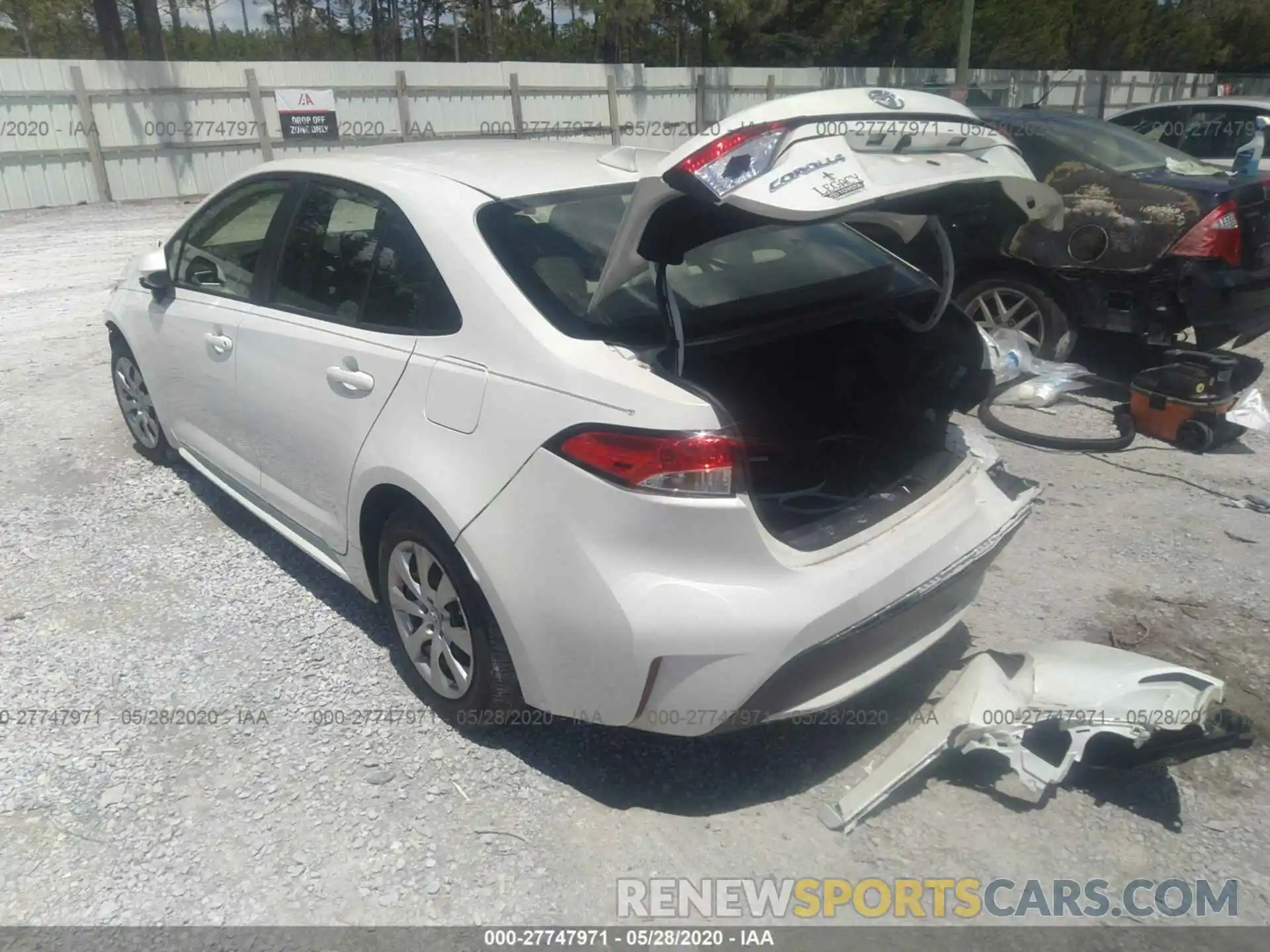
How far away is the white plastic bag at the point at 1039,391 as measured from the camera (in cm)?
589

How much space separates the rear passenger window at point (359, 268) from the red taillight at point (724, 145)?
2.87 feet

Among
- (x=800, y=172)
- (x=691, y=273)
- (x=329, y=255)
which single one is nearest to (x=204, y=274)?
(x=329, y=255)

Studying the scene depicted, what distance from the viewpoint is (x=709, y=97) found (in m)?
24.5

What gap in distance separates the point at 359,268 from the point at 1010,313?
4.51m

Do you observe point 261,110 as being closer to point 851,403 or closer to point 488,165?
point 488,165

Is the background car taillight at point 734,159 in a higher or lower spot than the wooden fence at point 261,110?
higher

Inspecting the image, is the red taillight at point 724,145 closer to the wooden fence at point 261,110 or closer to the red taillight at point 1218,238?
the red taillight at point 1218,238

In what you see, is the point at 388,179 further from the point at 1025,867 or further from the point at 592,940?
the point at 1025,867

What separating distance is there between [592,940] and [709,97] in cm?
2468

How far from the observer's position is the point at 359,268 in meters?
3.16

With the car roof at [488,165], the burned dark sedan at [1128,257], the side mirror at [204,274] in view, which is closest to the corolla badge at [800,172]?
the car roof at [488,165]

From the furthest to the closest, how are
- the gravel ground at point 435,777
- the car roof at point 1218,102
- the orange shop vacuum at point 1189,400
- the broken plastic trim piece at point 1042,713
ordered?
the car roof at point 1218,102 < the orange shop vacuum at point 1189,400 < the broken plastic trim piece at point 1042,713 < the gravel ground at point 435,777

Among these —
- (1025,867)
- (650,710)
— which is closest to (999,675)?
(1025,867)

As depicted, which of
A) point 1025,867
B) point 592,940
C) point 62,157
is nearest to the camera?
point 592,940
